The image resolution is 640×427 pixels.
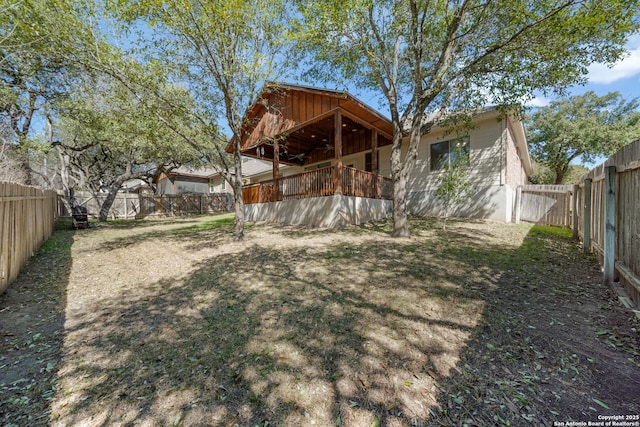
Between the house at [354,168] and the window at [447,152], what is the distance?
0.04 metres

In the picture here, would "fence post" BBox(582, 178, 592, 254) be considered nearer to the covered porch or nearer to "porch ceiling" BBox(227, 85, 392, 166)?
the covered porch

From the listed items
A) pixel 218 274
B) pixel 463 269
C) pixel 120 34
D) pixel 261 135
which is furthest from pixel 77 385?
pixel 261 135

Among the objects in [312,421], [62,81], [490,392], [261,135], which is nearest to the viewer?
[312,421]

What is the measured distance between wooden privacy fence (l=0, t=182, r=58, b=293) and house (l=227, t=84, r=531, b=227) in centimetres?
521

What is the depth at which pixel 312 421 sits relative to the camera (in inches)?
65.1

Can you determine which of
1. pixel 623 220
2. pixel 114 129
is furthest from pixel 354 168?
pixel 114 129

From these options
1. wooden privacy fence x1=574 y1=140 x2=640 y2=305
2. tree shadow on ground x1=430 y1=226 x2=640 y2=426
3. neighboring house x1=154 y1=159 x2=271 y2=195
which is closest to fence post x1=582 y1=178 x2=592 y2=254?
wooden privacy fence x1=574 y1=140 x2=640 y2=305

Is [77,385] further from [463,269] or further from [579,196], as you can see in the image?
[579,196]

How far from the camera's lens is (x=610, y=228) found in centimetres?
353

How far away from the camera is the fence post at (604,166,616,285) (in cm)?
348

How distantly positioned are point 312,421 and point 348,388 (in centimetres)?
37

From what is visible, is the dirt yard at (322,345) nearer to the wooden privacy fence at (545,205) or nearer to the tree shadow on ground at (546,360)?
the tree shadow on ground at (546,360)

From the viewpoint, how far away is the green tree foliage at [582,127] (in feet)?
63.4

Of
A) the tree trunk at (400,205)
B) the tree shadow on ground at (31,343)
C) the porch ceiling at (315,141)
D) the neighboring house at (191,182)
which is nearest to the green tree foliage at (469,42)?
the tree trunk at (400,205)
